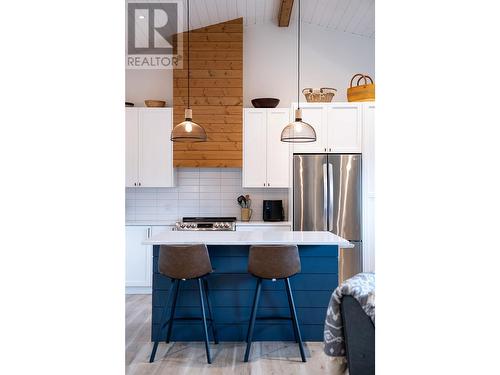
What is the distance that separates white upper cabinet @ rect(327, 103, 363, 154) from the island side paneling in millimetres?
1756

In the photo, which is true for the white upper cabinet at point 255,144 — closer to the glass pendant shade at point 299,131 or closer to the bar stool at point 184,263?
the glass pendant shade at point 299,131

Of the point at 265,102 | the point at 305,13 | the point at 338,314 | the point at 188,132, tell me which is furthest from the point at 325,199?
the point at 338,314

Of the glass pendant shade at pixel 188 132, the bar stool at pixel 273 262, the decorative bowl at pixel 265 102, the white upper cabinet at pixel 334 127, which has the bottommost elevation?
the bar stool at pixel 273 262

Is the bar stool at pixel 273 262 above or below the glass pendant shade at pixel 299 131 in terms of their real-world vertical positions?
below

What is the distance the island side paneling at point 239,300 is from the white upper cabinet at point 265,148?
71.7 inches

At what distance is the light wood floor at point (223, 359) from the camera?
9.82 feet

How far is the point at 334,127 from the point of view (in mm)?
4980

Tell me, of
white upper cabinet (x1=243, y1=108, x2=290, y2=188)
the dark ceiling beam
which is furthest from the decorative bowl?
the dark ceiling beam

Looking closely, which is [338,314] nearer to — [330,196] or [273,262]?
[273,262]

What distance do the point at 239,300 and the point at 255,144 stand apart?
2245 millimetres
